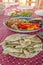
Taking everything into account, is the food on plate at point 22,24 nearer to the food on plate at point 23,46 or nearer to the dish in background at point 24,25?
the dish in background at point 24,25

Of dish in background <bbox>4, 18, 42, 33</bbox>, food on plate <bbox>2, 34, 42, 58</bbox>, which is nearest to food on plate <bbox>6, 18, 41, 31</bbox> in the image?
dish in background <bbox>4, 18, 42, 33</bbox>

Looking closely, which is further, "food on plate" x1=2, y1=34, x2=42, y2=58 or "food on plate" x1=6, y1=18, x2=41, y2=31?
"food on plate" x1=6, y1=18, x2=41, y2=31

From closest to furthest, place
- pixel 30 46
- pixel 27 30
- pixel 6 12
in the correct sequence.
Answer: pixel 30 46 < pixel 27 30 < pixel 6 12

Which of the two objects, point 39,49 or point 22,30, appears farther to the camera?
point 22,30

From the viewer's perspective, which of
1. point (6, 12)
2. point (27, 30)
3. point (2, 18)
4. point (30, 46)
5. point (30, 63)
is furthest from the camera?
point (6, 12)

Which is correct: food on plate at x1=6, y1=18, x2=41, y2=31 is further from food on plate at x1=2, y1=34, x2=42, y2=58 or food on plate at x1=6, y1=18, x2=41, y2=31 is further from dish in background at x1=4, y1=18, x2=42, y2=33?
food on plate at x1=2, y1=34, x2=42, y2=58

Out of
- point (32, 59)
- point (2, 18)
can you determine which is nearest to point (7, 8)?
point (2, 18)

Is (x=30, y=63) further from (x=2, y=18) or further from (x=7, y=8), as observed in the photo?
(x=7, y=8)

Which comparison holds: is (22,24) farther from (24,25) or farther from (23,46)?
(23,46)
